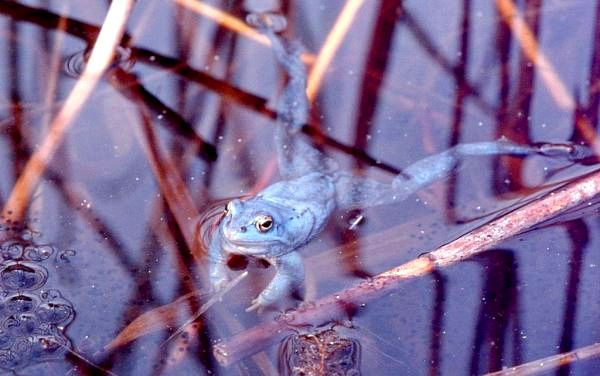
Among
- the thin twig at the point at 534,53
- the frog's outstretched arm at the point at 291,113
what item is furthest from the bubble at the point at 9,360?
the thin twig at the point at 534,53

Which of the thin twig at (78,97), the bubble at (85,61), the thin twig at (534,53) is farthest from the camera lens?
the thin twig at (534,53)

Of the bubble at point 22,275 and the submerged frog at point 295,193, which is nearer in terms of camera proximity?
the bubble at point 22,275

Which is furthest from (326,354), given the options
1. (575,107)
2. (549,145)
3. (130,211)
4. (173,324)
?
(575,107)

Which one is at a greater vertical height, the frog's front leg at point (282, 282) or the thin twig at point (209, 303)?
the frog's front leg at point (282, 282)

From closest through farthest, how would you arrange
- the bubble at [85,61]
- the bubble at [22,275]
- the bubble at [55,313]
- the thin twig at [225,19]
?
1. the bubble at [55,313]
2. the bubble at [22,275]
3. the bubble at [85,61]
4. the thin twig at [225,19]

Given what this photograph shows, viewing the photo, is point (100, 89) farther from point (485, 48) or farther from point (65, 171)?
point (485, 48)

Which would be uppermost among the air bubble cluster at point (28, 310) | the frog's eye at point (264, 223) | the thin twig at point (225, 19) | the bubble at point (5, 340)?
the thin twig at point (225, 19)

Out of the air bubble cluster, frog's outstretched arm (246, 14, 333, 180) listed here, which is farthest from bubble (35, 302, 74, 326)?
frog's outstretched arm (246, 14, 333, 180)

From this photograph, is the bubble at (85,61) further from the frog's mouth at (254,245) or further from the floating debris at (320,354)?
the floating debris at (320,354)

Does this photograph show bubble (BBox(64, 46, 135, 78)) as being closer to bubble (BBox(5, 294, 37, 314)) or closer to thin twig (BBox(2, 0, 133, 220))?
thin twig (BBox(2, 0, 133, 220))
